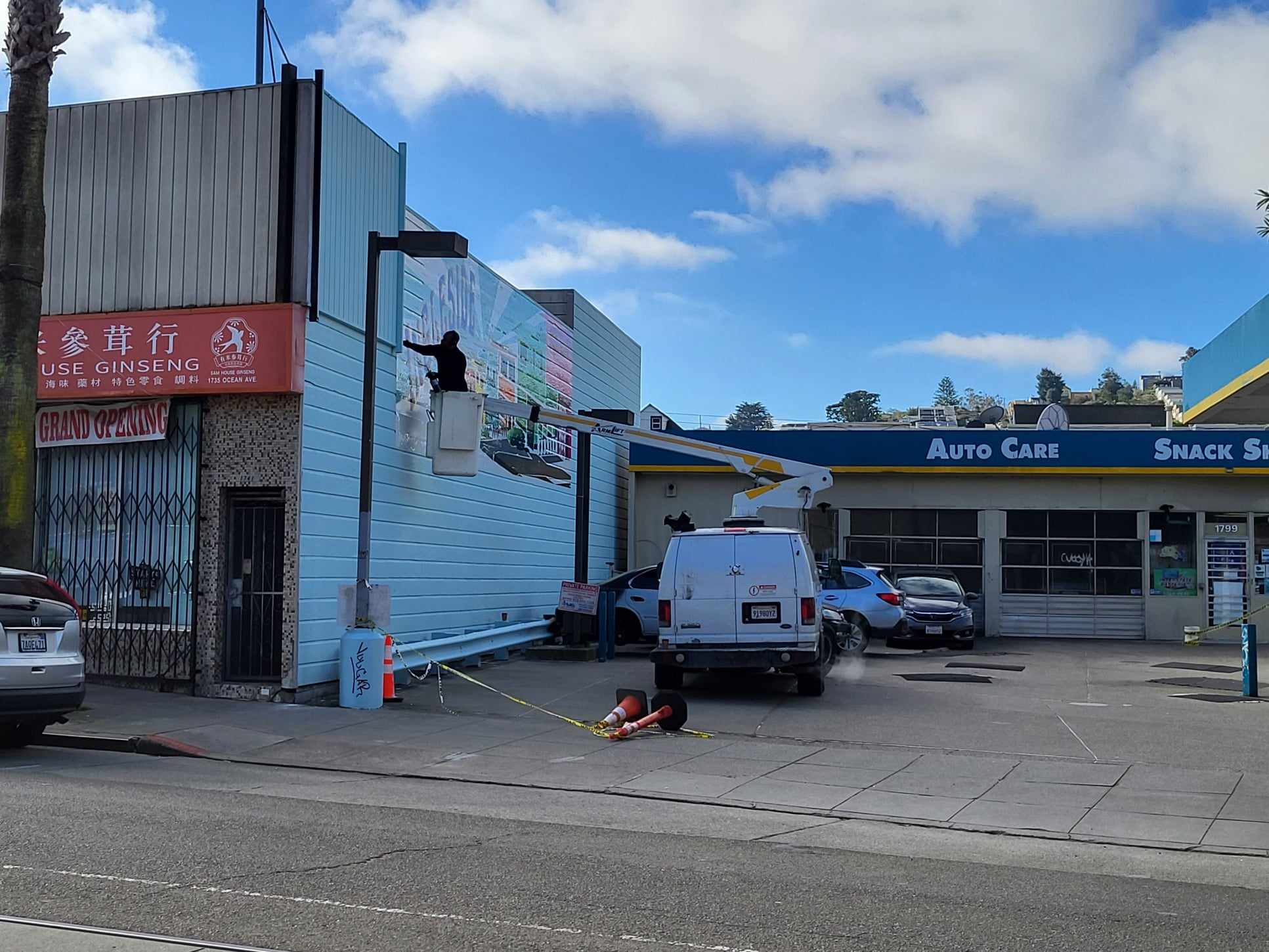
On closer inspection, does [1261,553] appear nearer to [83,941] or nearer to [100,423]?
[100,423]

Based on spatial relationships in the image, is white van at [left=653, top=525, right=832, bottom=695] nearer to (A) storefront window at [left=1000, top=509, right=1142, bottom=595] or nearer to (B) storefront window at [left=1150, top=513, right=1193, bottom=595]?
(A) storefront window at [left=1000, top=509, right=1142, bottom=595]

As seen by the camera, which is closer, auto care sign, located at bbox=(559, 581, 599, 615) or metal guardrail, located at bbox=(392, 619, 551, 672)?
metal guardrail, located at bbox=(392, 619, 551, 672)

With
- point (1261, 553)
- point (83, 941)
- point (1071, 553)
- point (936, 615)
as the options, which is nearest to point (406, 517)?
point (936, 615)

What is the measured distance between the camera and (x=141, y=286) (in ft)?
49.9

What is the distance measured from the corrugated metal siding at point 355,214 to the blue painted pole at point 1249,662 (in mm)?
11929

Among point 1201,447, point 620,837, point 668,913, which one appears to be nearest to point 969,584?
point 1201,447

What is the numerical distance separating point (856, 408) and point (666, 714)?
114 metres

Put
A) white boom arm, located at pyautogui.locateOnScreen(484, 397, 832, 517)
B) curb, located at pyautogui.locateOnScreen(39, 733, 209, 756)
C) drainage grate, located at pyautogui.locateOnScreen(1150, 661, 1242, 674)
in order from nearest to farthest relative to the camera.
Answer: curb, located at pyautogui.locateOnScreen(39, 733, 209, 756), white boom arm, located at pyautogui.locateOnScreen(484, 397, 832, 517), drainage grate, located at pyautogui.locateOnScreen(1150, 661, 1242, 674)

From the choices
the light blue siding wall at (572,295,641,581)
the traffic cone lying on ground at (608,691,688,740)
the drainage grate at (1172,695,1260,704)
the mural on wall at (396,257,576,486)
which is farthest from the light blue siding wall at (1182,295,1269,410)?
the light blue siding wall at (572,295,641,581)

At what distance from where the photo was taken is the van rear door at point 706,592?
51.3ft

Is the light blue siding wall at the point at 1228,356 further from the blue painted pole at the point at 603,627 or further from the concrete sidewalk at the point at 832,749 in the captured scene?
the blue painted pole at the point at 603,627

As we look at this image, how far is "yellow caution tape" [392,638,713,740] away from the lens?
42.6ft

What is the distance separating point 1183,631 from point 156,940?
26.9 metres

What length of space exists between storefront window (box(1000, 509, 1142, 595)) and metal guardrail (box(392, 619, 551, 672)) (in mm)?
12430
